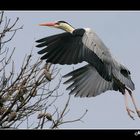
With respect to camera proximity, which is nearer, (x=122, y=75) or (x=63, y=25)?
(x=122, y=75)

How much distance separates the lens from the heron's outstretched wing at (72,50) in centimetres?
573

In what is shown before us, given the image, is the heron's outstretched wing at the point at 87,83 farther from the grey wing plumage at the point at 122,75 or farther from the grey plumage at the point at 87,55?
the grey wing plumage at the point at 122,75

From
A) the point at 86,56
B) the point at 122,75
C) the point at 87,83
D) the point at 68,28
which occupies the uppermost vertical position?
the point at 68,28

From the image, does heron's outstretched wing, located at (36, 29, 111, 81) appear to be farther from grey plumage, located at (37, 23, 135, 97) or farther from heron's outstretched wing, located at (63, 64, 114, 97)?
heron's outstretched wing, located at (63, 64, 114, 97)

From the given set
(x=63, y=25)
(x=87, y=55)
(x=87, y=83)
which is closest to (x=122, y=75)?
(x=87, y=55)

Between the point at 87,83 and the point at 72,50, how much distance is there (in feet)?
3.19

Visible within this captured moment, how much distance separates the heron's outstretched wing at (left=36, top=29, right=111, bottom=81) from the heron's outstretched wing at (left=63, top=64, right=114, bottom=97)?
32cm

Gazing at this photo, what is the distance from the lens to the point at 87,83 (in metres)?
6.78

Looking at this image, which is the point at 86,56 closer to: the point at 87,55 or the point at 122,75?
the point at 87,55

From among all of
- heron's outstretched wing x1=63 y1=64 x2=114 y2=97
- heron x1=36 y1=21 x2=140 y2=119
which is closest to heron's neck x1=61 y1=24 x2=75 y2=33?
heron x1=36 y1=21 x2=140 y2=119
